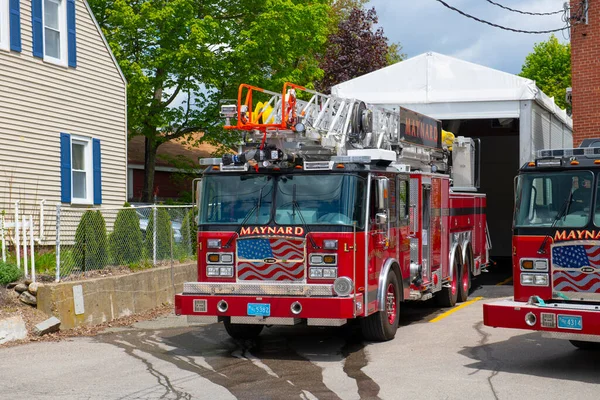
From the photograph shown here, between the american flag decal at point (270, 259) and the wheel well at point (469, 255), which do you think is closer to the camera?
the american flag decal at point (270, 259)

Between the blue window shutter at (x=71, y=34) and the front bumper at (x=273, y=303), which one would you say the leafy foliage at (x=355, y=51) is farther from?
the front bumper at (x=273, y=303)

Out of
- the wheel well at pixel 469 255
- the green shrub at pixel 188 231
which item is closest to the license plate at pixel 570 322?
the wheel well at pixel 469 255

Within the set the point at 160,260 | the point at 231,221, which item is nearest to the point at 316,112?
the point at 231,221

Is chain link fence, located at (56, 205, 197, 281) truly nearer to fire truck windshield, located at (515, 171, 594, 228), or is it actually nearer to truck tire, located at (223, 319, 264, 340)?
truck tire, located at (223, 319, 264, 340)

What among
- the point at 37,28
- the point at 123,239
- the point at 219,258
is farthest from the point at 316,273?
the point at 37,28

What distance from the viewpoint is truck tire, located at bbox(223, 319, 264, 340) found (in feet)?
38.7

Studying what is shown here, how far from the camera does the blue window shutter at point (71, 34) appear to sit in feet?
64.5

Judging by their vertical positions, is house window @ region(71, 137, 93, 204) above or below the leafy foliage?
below

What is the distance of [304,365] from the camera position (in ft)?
32.6

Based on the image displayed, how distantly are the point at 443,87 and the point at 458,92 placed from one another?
360 mm

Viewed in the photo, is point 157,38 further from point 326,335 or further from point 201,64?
point 326,335

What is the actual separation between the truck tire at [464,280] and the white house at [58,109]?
9.25 m

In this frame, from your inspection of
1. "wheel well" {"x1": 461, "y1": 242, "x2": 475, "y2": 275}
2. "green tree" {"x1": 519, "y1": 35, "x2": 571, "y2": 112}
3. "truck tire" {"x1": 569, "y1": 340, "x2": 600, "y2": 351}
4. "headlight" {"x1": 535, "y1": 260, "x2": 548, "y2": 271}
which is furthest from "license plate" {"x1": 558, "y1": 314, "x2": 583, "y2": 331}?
"green tree" {"x1": 519, "y1": 35, "x2": 571, "y2": 112}

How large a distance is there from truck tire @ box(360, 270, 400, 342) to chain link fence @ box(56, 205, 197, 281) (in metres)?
4.67
